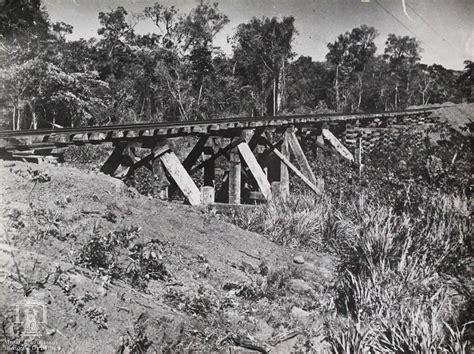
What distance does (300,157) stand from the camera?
10453mm

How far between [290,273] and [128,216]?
6.46ft

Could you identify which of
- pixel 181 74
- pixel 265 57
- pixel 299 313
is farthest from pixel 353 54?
pixel 299 313

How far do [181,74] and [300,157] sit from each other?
22007 mm

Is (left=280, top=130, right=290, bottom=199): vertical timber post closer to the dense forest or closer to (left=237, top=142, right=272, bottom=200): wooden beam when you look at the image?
(left=237, top=142, right=272, bottom=200): wooden beam

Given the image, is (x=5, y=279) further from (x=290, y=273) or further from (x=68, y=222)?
(x=290, y=273)

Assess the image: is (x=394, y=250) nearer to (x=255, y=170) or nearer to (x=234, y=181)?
(x=255, y=170)

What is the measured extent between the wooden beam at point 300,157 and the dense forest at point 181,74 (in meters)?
3.61

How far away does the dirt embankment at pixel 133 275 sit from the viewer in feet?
10.6

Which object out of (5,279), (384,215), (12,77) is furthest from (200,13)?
(5,279)

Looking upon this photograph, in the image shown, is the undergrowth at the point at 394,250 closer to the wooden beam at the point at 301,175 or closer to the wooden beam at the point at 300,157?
the wooden beam at the point at 301,175

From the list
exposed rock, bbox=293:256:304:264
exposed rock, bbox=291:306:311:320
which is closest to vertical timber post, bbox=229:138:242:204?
exposed rock, bbox=293:256:304:264

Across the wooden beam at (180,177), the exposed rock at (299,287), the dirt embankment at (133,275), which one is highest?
the wooden beam at (180,177)

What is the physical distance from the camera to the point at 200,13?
99.9ft

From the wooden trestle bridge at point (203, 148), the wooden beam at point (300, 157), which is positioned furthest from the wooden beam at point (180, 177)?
the wooden beam at point (300, 157)
